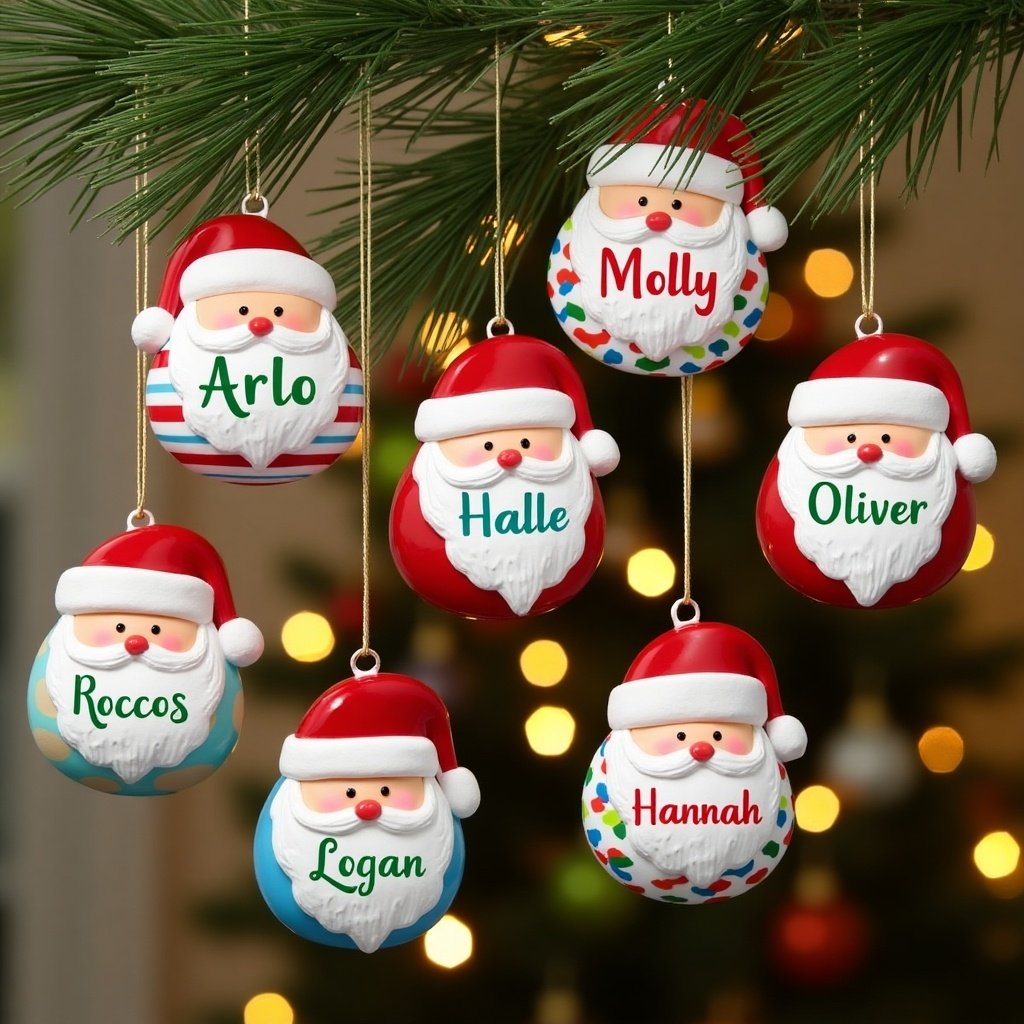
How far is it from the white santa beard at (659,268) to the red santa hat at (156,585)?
211 mm

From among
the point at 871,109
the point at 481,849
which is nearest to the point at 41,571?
the point at 481,849

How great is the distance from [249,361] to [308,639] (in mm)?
1205

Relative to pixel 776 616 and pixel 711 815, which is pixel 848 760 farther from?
pixel 711 815

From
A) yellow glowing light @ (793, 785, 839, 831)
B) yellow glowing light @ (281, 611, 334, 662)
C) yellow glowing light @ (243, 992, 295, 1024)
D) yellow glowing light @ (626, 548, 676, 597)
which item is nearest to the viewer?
yellow glowing light @ (626, 548, 676, 597)

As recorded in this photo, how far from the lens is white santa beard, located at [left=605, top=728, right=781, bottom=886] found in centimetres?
71

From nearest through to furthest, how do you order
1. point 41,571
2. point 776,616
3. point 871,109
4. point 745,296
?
1. point 871,109
2. point 745,296
3. point 776,616
4. point 41,571

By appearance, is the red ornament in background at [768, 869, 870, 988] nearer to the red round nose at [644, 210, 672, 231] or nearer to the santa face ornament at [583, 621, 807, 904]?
the santa face ornament at [583, 621, 807, 904]

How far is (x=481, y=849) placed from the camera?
174 centimetres

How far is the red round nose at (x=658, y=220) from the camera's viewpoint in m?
0.70

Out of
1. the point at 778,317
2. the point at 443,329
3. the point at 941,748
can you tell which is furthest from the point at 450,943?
the point at 443,329

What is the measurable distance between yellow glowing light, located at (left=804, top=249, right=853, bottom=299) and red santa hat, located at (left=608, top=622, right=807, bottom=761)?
3.73 feet

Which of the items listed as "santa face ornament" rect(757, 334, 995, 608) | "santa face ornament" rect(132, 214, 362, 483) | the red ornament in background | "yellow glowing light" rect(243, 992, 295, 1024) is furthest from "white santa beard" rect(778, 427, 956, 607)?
"yellow glowing light" rect(243, 992, 295, 1024)

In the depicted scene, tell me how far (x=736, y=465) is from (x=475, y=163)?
0.94 m

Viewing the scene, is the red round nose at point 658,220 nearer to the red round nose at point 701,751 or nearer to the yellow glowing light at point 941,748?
the red round nose at point 701,751
